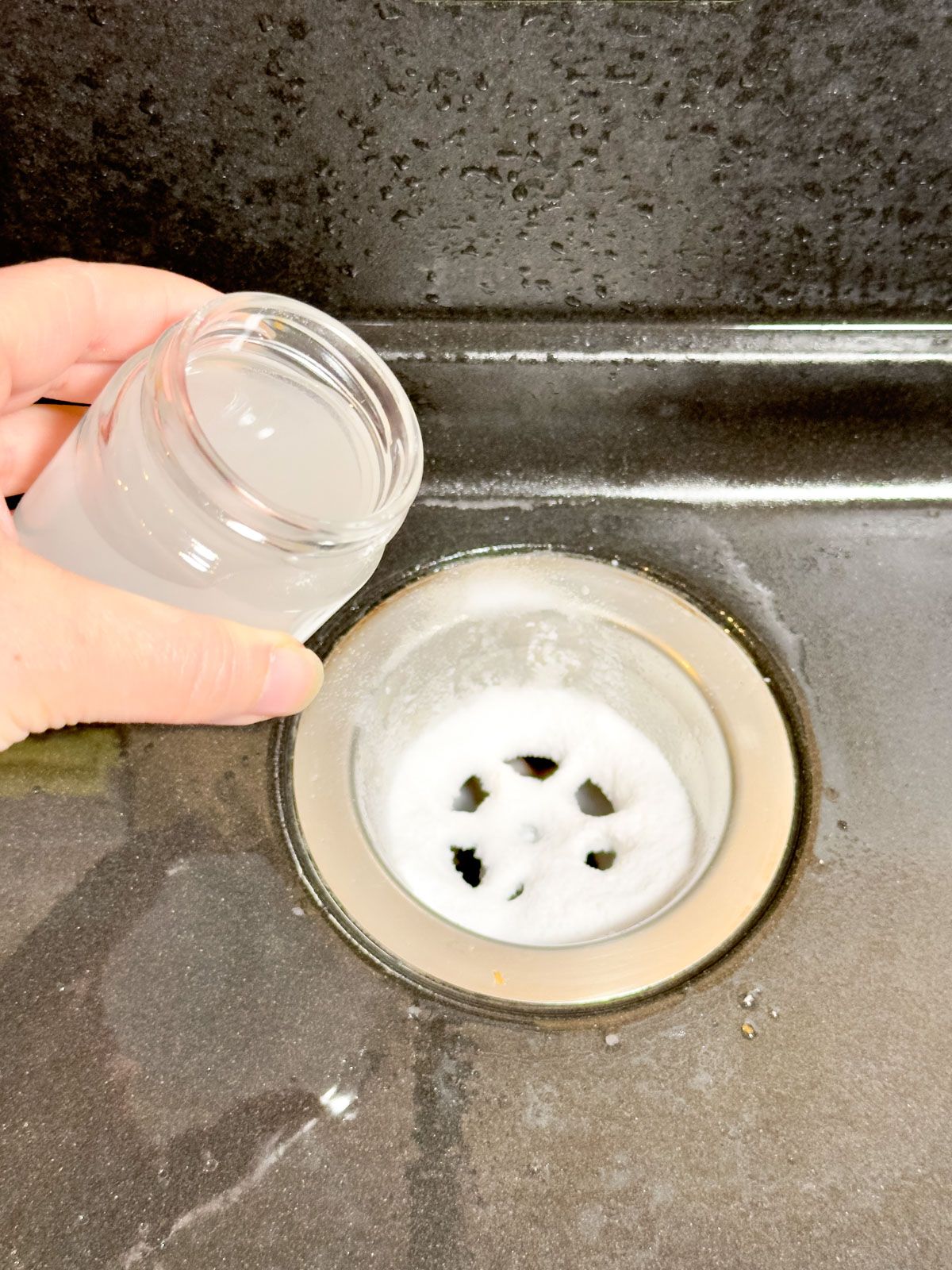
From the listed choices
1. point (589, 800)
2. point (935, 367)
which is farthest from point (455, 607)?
point (935, 367)

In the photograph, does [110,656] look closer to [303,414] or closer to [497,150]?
[303,414]

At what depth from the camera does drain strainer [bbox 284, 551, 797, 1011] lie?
582mm

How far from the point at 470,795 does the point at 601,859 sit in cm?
11

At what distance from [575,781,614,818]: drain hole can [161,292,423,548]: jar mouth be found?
309 millimetres

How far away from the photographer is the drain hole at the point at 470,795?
715 millimetres

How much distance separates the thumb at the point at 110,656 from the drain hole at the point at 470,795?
9.2 inches

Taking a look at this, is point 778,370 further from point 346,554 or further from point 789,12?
point 346,554

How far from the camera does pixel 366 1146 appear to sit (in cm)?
50

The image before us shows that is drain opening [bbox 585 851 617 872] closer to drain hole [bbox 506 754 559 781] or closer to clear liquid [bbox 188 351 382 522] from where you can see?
drain hole [bbox 506 754 559 781]

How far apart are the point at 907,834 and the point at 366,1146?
38 cm

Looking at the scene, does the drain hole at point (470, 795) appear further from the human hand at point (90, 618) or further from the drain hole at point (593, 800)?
the human hand at point (90, 618)

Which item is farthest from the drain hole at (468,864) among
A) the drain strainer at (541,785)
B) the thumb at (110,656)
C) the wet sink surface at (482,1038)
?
the thumb at (110,656)

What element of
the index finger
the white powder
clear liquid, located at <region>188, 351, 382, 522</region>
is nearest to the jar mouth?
clear liquid, located at <region>188, 351, 382, 522</region>

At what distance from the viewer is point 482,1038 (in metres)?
0.54
